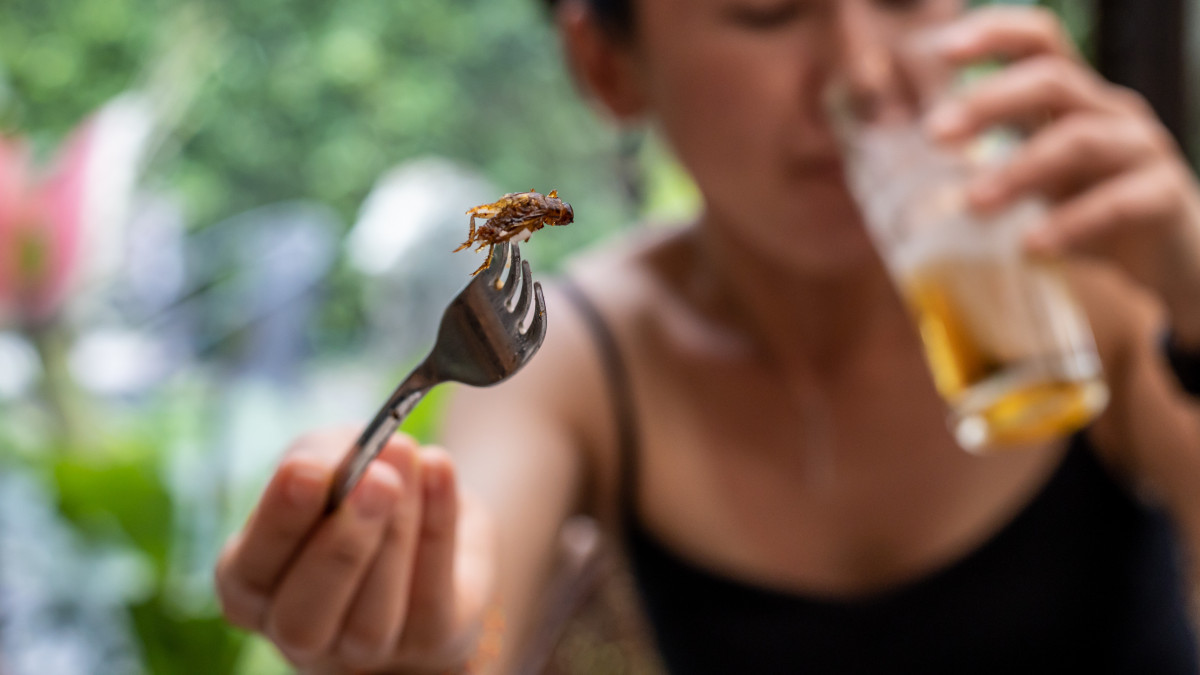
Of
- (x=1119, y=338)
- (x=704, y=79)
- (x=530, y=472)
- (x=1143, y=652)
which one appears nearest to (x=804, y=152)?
(x=704, y=79)

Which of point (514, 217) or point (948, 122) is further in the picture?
point (948, 122)

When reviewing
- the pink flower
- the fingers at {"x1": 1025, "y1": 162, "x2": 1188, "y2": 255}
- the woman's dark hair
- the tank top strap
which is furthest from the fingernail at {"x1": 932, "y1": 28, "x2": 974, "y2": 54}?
the pink flower

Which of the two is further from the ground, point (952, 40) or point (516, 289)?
point (516, 289)

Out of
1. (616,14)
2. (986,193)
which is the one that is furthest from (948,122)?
(616,14)

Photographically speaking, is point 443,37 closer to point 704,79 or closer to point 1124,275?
point 704,79

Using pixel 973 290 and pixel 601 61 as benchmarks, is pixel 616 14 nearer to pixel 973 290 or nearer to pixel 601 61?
pixel 601 61

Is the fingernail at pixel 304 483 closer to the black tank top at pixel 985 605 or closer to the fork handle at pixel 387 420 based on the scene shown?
the fork handle at pixel 387 420
